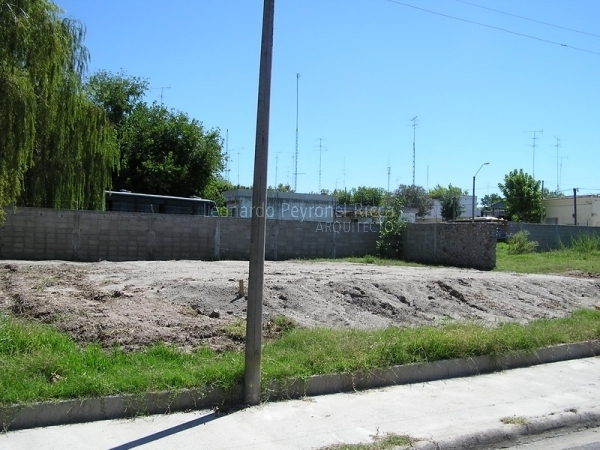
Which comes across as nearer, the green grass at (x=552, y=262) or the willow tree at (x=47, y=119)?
the willow tree at (x=47, y=119)

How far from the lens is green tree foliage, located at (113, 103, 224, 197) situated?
38.4 m

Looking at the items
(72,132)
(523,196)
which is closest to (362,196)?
(523,196)

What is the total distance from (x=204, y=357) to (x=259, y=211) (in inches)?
84.7

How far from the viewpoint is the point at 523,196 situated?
5988cm

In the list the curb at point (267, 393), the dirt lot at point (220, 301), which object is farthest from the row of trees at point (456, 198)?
the curb at point (267, 393)

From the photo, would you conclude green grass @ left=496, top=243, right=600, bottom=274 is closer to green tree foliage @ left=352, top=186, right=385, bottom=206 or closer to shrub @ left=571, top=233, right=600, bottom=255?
shrub @ left=571, top=233, right=600, bottom=255

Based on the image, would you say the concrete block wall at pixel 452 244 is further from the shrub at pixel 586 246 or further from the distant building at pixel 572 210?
the distant building at pixel 572 210

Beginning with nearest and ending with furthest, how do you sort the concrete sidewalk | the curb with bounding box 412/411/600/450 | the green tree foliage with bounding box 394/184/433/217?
the concrete sidewalk → the curb with bounding box 412/411/600/450 → the green tree foliage with bounding box 394/184/433/217

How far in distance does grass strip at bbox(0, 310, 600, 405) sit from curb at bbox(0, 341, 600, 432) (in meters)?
0.09

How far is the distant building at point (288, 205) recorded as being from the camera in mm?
36875

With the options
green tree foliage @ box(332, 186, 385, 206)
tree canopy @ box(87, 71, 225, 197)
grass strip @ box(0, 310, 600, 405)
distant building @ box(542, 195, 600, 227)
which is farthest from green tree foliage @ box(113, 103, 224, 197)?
green tree foliage @ box(332, 186, 385, 206)

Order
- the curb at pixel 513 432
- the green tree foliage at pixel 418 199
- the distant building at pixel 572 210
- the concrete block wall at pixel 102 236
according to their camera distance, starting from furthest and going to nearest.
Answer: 1. the green tree foliage at pixel 418 199
2. the distant building at pixel 572 210
3. the concrete block wall at pixel 102 236
4. the curb at pixel 513 432

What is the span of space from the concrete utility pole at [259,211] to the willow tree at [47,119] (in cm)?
542

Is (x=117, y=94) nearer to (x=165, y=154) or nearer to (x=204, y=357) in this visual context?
(x=165, y=154)
